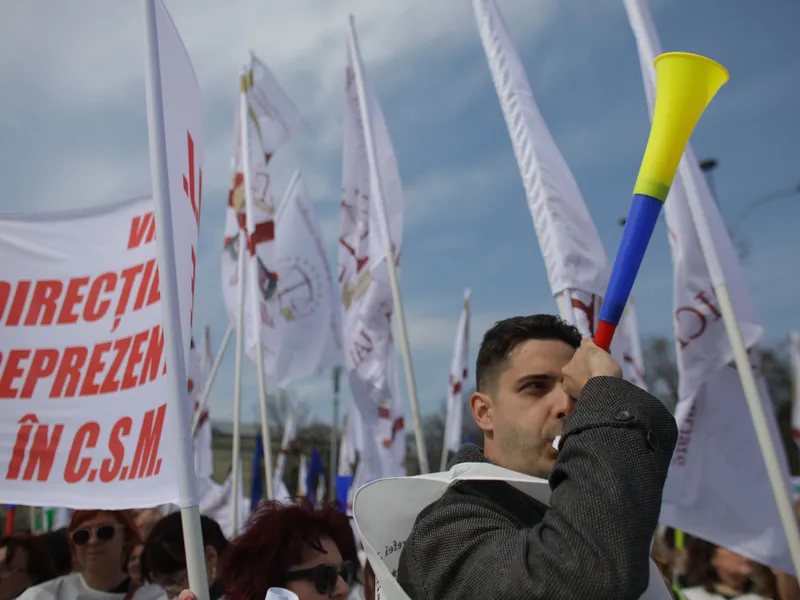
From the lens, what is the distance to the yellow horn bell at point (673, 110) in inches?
62.9

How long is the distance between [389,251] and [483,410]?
15.3 feet

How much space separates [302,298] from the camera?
31.7 ft

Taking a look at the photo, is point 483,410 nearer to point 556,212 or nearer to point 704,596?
point 556,212

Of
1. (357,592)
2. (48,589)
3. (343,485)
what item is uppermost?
(48,589)

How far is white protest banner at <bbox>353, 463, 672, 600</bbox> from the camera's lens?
1601 millimetres

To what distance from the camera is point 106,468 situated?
10.0 ft

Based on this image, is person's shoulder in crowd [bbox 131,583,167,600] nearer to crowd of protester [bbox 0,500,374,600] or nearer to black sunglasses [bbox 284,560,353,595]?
crowd of protester [bbox 0,500,374,600]

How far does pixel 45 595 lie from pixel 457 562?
300 centimetres

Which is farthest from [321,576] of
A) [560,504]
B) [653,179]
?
[653,179]

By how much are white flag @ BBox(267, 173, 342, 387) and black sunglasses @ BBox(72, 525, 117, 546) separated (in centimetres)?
511

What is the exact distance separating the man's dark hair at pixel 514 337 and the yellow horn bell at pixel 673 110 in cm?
44

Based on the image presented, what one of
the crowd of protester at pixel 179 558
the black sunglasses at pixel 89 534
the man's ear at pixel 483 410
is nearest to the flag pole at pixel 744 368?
the crowd of protester at pixel 179 558

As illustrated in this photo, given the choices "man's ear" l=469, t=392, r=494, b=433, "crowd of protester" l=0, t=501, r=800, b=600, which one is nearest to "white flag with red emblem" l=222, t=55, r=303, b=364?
"crowd of protester" l=0, t=501, r=800, b=600

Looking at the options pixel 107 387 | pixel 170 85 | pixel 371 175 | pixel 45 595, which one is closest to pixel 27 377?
pixel 107 387
